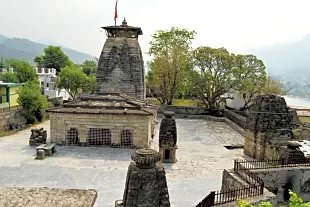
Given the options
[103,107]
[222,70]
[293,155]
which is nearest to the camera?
[293,155]

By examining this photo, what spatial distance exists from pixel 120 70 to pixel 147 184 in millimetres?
24494

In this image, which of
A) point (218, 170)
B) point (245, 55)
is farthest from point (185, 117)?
point (218, 170)

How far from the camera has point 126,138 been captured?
71.6 ft

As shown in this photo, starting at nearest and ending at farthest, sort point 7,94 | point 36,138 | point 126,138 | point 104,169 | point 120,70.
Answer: point 104,169 < point 36,138 < point 126,138 < point 120,70 < point 7,94

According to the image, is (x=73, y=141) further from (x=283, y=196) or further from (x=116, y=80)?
(x=283, y=196)

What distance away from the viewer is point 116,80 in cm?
3014

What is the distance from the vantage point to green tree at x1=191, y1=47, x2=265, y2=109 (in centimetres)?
3628

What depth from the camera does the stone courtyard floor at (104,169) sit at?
14297 mm

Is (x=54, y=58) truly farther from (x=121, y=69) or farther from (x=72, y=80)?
(x=121, y=69)

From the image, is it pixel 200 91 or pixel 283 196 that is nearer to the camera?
pixel 283 196

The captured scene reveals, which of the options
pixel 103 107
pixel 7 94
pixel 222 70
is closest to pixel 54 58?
pixel 7 94

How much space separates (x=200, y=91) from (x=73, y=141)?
813 inches

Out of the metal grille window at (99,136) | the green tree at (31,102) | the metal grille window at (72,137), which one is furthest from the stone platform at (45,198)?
the green tree at (31,102)

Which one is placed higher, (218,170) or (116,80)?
(116,80)
